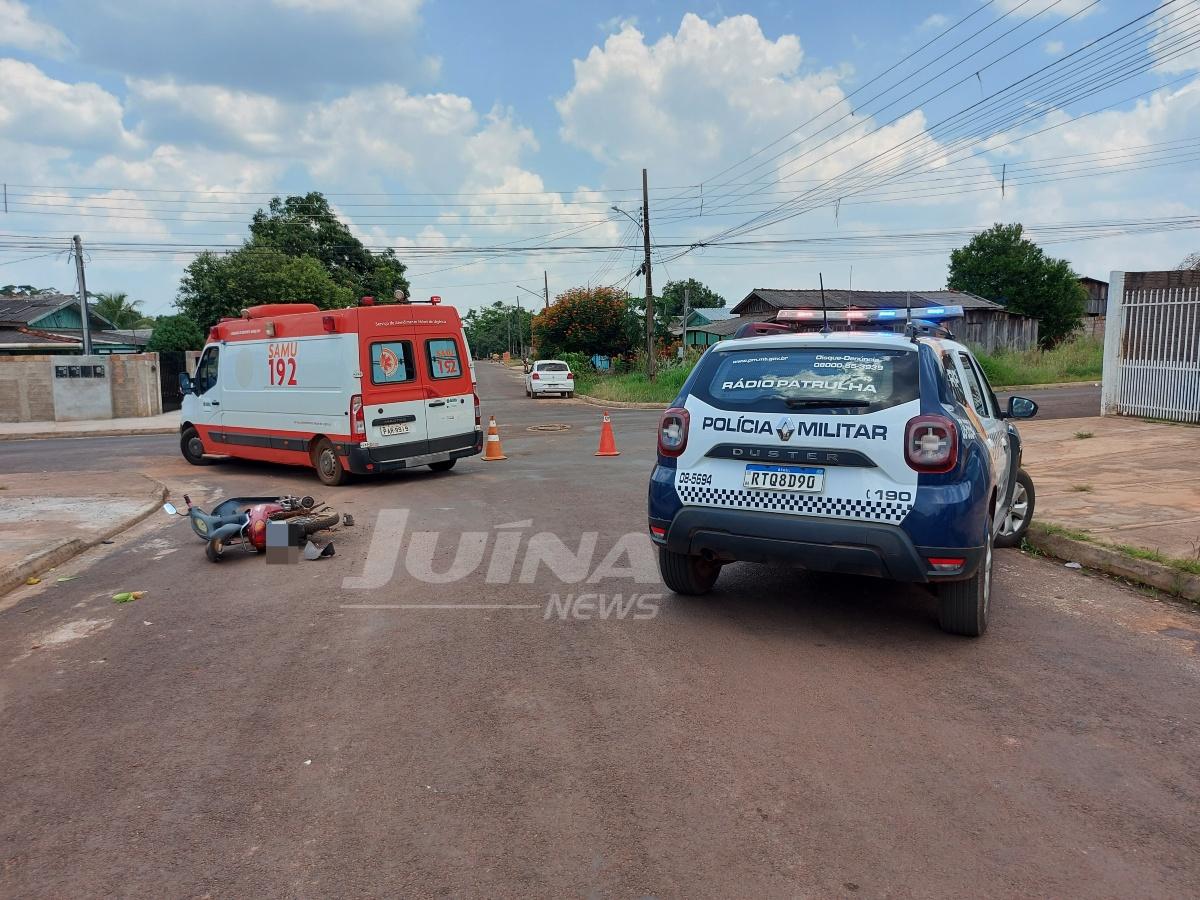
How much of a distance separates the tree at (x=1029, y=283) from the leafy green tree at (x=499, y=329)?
67.1 meters

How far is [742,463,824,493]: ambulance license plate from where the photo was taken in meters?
4.79

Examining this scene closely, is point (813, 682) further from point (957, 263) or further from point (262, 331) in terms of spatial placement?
point (957, 263)

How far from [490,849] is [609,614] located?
8.81 feet

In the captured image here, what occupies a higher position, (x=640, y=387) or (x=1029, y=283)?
(x=1029, y=283)

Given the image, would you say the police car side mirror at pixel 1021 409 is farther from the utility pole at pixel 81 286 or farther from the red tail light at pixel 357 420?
the utility pole at pixel 81 286

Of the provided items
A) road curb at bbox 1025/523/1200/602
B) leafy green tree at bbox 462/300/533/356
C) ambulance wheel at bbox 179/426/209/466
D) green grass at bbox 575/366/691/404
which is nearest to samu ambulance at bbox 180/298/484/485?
ambulance wheel at bbox 179/426/209/466

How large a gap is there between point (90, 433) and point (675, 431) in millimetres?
22544

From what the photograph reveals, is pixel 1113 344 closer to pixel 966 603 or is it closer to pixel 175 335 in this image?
pixel 966 603

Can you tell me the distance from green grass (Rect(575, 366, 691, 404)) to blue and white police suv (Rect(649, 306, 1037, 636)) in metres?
23.3

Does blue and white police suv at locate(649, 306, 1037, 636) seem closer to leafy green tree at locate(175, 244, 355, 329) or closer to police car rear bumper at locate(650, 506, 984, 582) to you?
police car rear bumper at locate(650, 506, 984, 582)

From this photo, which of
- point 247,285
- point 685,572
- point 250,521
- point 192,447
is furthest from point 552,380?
point 685,572

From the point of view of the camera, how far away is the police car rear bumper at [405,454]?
11.2m

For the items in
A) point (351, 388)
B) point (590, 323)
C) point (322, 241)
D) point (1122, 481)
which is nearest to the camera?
point (1122, 481)

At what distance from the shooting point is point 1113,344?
15797 mm
